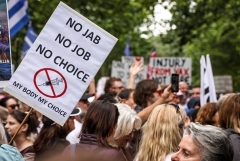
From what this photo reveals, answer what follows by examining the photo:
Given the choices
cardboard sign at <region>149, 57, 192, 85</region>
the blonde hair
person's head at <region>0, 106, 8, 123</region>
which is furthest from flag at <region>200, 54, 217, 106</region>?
the blonde hair

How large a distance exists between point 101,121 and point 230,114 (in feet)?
4.81

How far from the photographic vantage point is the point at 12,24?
43.5 ft

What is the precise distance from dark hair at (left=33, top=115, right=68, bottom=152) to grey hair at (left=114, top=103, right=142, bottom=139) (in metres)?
0.94

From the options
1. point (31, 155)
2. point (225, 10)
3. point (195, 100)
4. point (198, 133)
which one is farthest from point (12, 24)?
point (225, 10)

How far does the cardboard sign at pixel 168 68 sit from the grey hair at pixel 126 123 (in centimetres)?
863

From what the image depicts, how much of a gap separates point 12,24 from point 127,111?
7.12 m

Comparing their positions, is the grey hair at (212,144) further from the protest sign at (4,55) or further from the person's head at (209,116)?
the person's head at (209,116)

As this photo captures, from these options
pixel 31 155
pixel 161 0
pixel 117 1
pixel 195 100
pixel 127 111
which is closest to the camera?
pixel 127 111

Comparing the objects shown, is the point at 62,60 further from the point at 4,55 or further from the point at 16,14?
the point at 16,14

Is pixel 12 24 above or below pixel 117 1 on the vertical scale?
below

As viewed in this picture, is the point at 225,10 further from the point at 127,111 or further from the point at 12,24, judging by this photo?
the point at 127,111

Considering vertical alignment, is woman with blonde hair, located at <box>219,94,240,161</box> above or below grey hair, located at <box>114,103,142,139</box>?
above

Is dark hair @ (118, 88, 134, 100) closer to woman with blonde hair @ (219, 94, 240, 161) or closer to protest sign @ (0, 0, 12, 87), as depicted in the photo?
woman with blonde hair @ (219, 94, 240, 161)

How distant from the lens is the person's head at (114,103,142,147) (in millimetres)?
6363
